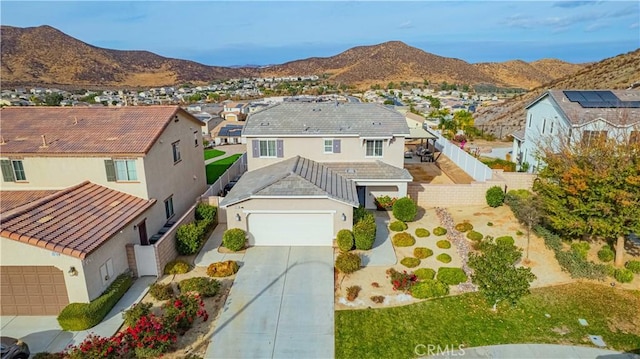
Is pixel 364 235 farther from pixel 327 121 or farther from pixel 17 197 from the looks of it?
pixel 17 197

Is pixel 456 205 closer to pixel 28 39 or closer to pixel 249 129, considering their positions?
pixel 249 129

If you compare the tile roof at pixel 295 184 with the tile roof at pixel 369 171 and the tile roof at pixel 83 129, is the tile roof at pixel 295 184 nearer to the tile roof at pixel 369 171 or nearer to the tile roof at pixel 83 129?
the tile roof at pixel 369 171

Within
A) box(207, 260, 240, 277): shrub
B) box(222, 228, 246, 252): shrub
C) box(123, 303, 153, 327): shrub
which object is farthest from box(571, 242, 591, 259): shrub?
box(123, 303, 153, 327): shrub

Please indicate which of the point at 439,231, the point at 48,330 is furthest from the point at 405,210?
the point at 48,330

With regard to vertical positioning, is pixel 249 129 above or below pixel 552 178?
above

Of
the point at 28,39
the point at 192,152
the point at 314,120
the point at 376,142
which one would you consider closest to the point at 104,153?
the point at 192,152

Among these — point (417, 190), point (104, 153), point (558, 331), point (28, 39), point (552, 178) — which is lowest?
point (558, 331)
